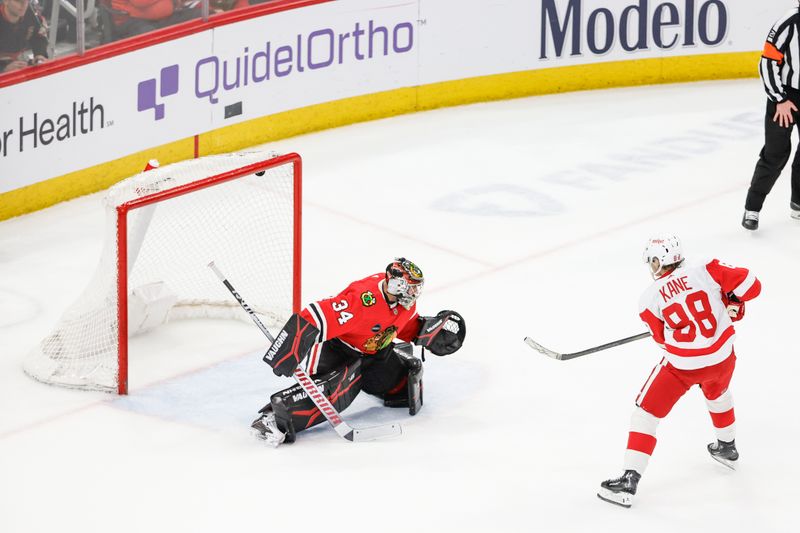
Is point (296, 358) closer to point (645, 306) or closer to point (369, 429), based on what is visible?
point (369, 429)

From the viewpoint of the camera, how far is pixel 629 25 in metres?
9.55

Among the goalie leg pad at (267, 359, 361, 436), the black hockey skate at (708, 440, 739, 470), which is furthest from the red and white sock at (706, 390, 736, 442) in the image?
the goalie leg pad at (267, 359, 361, 436)

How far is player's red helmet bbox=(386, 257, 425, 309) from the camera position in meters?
5.25

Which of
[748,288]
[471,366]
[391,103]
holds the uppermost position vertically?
[748,288]

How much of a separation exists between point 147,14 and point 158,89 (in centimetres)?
40

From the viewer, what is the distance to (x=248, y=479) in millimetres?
5047

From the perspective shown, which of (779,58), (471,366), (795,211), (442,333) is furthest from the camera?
(795,211)

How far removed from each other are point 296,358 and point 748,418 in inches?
67.0

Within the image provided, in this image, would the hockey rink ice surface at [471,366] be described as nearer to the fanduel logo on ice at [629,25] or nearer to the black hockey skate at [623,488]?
the black hockey skate at [623,488]

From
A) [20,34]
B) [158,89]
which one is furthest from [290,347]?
[158,89]

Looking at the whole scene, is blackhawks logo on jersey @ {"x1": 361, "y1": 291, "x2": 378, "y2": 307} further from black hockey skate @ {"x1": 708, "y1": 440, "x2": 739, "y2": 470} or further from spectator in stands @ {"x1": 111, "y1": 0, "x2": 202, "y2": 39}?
spectator in stands @ {"x1": 111, "y1": 0, "x2": 202, "y2": 39}

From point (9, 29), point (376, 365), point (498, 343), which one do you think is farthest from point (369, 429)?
point (9, 29)

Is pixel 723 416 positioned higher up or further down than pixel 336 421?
higher up

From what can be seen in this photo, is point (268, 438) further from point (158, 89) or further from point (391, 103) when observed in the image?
point (391, 103)
